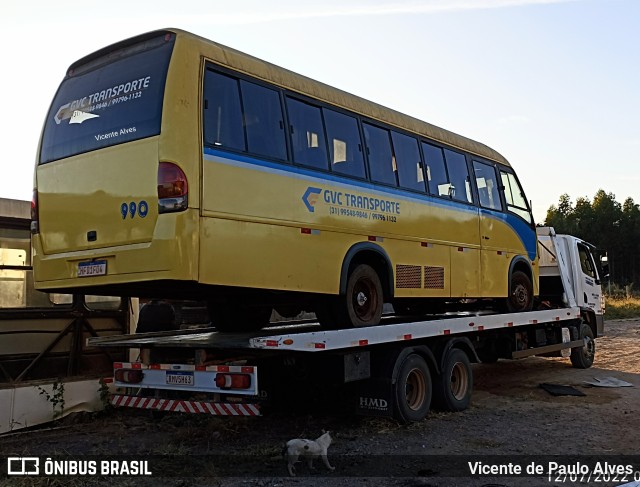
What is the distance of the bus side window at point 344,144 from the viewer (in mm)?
7219

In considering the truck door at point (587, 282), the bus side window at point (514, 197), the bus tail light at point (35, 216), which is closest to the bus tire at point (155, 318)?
the bus tail light at point (35, 216)

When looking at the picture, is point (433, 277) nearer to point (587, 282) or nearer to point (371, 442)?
point (371, 442)

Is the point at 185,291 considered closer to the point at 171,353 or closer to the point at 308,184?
the point at 171,353

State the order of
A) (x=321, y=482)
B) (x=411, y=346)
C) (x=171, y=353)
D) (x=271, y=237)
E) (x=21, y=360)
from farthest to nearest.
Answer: (x=21, y=360) → (x=411, y=346) → (x=171, y=353) → (x=271, y=237) → (x=321, y=482)

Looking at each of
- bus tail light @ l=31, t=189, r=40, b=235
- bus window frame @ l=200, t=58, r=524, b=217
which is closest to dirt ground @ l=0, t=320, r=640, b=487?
bus tail light @ l=31, t=189, r=40, b=235

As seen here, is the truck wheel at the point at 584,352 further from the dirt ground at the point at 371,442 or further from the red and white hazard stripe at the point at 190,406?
the red and white hazard stripe at the point at 190,406

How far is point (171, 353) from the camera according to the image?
6602mm

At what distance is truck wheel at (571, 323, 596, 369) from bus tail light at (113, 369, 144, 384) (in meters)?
9.31

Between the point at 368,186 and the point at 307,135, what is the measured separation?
112cm

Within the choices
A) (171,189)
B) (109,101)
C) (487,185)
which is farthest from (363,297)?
(487,185)

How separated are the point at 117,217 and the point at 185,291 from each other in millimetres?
1023

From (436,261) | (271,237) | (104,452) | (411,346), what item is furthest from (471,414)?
(104,452)

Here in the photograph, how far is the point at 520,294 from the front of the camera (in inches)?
436

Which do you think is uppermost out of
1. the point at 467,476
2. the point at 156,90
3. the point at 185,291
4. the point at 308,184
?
the point at 156,90
